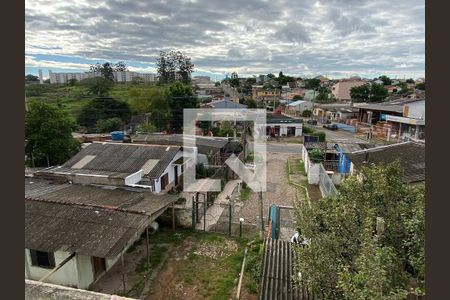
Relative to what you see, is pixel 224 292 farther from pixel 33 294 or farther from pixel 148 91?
pixel 148 91

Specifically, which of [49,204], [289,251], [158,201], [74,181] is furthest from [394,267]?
[74,181]

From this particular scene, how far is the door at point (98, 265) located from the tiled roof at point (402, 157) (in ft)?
35.9

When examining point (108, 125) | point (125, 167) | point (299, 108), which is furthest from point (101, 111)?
point (299, 108)

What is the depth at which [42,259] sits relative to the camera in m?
9.05

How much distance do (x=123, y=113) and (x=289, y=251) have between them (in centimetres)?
3771

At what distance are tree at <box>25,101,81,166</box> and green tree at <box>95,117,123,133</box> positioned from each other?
1628cm

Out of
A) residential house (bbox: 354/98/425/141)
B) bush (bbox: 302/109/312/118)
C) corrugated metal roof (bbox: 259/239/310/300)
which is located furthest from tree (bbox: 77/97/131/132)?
corrugated metal roof (bbox: 259/239/310/300)

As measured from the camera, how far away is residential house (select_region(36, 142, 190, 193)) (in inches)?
520

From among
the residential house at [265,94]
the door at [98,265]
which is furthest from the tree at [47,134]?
the residential house at [265,94]

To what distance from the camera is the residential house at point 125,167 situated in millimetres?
13203

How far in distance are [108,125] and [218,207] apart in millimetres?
28292

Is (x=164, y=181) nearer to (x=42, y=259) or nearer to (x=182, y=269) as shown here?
(x=182, y=269)

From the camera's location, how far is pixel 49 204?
9.76 meters

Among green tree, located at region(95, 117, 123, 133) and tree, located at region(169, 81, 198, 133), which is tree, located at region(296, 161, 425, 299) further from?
green tree, located at region(95, 117, 123, 133)
